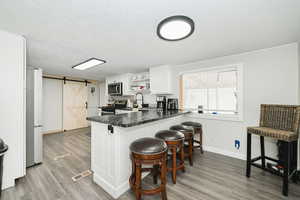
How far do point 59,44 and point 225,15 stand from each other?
8.12 ft

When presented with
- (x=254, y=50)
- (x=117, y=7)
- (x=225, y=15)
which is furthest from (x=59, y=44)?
(x=254, y=50)

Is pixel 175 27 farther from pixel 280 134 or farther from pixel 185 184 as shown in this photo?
pixel 185 184

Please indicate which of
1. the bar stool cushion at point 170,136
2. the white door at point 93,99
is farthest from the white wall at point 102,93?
the bar stool cushion at point 170,136

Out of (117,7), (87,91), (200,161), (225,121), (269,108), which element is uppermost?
(117,7)

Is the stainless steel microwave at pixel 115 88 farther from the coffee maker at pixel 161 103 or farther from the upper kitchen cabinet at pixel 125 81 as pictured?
the coffee maker at pixel 161 103

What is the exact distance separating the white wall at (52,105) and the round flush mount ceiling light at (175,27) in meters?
5.17

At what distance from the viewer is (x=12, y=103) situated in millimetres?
1776

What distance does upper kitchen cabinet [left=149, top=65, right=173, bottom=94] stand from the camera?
3510 millimetres

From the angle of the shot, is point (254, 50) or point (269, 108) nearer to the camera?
point (269, 108)

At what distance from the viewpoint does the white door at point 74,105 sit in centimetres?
529

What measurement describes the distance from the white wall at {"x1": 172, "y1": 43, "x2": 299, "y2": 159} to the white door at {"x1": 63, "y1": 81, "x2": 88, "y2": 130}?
17.0ft

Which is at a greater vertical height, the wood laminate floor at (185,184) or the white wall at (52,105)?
the white wall at (52,105)

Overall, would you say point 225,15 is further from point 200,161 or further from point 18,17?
point 200,161

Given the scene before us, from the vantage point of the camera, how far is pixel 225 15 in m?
1.39
